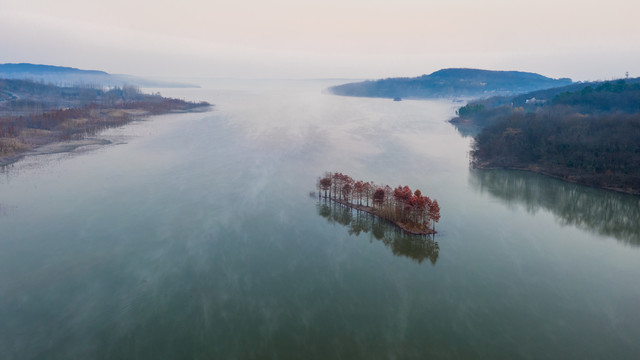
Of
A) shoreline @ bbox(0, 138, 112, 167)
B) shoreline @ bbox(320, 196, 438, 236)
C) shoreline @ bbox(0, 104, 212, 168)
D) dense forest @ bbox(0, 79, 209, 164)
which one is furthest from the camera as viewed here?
dense forest @ bbox(0, 79, 209, 164)

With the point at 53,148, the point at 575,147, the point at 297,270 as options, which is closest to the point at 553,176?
the point at 575,147

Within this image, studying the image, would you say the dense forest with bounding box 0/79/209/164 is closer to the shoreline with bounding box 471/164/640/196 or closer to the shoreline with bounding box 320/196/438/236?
the shoreline with bounding box 320/196/438/236

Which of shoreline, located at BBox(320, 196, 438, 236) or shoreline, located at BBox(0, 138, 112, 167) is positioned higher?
shoreline, located at BBox(0, 138, 112, 167)

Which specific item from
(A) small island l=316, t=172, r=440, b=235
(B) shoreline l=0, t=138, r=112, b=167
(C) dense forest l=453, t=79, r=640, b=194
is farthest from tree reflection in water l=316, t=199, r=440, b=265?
(B) shoreline l=0, t=138, r=112, b=167

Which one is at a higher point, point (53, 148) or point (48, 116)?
point (48, 116)

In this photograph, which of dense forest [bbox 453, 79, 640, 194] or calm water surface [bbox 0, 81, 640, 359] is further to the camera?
dense forest [bbox 453, 79, 640, 194]

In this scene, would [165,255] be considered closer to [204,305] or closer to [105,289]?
[105,289]

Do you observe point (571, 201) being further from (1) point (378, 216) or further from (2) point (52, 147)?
(2) point (52, 147)
